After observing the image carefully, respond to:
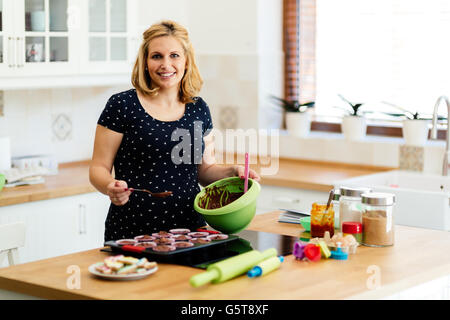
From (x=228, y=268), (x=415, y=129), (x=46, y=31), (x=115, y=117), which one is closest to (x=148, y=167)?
(x=115, y=117)

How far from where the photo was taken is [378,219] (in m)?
2.51

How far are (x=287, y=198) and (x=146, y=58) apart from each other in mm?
1619

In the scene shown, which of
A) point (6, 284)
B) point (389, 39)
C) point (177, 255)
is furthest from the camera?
point (389, 39)

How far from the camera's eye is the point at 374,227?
2.53 meters

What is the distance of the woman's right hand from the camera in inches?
95.6

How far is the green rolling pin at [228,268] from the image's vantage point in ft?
6.51

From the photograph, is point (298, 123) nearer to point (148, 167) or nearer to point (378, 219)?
point (148, 167)

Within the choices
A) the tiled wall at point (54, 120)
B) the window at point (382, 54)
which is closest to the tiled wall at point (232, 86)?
the window at point (382, 54)

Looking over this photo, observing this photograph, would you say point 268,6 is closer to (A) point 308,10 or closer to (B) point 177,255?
(A) point 308,10

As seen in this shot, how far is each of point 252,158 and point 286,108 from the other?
0.37 metres

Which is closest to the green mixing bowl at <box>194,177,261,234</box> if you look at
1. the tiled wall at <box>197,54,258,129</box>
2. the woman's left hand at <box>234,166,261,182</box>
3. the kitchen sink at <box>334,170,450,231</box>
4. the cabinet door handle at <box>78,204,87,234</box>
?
the woman's left hand at <box>234,166,261,182</box>

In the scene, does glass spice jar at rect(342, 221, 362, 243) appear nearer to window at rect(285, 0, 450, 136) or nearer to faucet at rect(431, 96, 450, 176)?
faucet at rect(431, 96, 450, 176)

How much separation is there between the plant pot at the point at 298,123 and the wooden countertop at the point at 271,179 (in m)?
0.17
